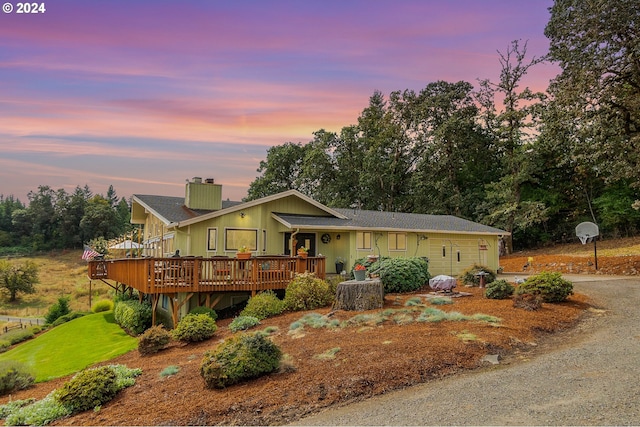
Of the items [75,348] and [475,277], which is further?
[475,277]

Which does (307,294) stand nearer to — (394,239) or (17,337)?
(394,239)

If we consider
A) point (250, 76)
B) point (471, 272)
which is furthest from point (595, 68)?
point (250, 76)

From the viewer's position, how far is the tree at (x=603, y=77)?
58.2ft

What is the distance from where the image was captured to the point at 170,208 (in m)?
20.0

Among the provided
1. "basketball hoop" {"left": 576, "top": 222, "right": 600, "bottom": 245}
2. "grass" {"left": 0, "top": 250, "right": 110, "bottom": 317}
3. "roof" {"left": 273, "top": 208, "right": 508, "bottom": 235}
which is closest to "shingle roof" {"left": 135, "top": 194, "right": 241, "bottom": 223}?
"roof" {"left": 273, "top": 208, "right": 508, "bottom": 235}

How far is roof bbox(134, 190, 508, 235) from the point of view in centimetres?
1819

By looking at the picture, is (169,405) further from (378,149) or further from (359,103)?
(359,103)

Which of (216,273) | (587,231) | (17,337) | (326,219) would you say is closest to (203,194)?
(326,219)

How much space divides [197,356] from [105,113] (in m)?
11.2

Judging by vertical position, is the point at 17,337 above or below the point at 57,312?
below

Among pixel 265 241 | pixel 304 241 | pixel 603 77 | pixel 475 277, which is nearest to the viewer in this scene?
pixel 475 277

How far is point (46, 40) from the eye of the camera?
40.4 ft

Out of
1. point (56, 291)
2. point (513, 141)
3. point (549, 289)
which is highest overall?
point (513, 141)

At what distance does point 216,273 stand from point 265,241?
554cm
